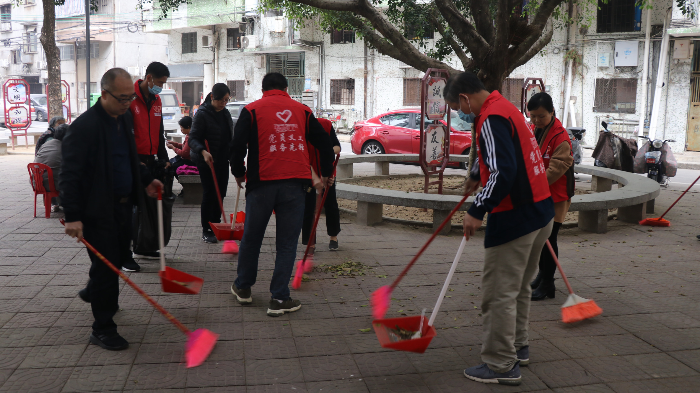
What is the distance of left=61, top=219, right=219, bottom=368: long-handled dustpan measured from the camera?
3506 mm

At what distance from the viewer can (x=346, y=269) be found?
5590 mm

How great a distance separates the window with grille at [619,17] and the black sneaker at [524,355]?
20457mm

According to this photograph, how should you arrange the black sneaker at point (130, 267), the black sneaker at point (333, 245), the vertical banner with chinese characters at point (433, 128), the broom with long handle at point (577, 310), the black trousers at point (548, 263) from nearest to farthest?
the broom with long handle at point (577, 310) → the black trousers at point (548, 263) → the black sneaker at point (130, 267) → the black sneaker at point (333, 245) → the vertical banner with chinese characters at point (433, 128)

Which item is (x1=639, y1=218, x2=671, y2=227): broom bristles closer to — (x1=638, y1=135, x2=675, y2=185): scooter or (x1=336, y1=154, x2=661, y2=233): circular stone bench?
(x1=336, y1=154, x2=661, y2=233): circular stone bench

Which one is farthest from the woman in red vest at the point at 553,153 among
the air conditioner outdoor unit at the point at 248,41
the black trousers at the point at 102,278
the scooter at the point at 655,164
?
the air conditioner outdoor unit at the point at 248,41

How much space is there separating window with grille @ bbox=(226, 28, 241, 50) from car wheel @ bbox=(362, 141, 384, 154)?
17.7m

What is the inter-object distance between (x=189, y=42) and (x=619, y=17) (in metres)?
22.2

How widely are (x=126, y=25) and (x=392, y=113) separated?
1095 inches

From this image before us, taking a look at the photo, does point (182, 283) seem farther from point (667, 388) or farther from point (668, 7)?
point (668, 7)

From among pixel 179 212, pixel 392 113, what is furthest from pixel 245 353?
pixel 392 113

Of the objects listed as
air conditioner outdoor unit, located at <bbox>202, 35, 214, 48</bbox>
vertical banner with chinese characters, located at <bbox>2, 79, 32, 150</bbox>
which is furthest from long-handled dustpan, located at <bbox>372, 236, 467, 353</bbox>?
air conditioner outdoor unit, located at <bbox>202, 35, 214, 48</bbox>

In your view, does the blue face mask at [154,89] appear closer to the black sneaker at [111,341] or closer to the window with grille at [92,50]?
the black sneaker at [111,341]

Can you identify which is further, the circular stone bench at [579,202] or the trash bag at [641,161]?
the trash bag at [641,161]

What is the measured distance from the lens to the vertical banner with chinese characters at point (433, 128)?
8445mm
